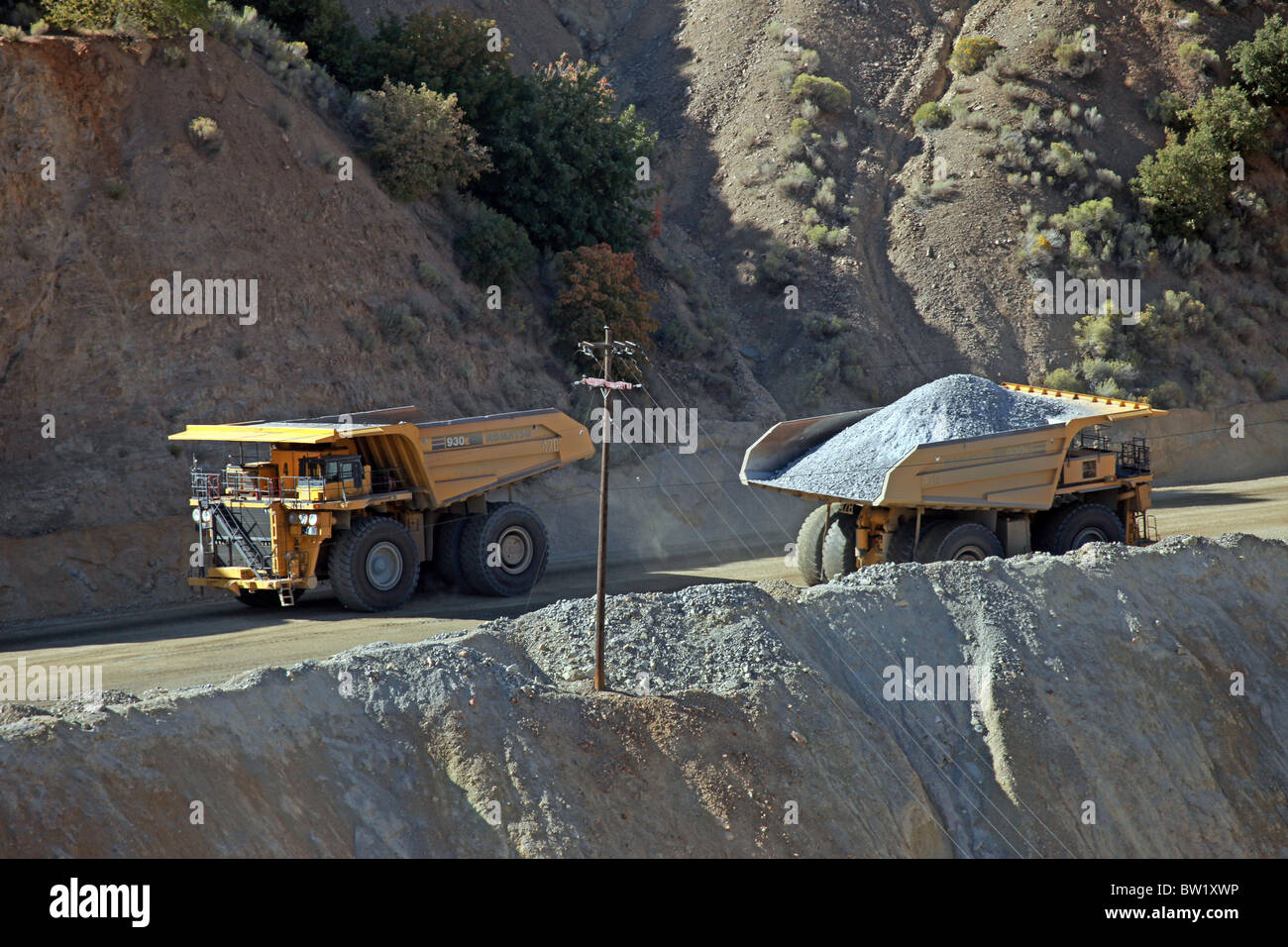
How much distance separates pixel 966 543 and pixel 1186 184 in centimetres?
2201

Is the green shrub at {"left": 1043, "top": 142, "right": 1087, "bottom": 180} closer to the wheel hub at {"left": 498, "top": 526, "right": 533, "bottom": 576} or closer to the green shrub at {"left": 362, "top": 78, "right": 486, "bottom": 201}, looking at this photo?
the green shrub at {"left": 362, "top": 78, "right": 486, "bottom": 201}

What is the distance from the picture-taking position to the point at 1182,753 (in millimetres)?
14289

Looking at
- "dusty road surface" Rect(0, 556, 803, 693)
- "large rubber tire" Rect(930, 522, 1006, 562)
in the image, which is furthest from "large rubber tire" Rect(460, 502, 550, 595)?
"large rubber tire" Rect(930, 522, 1006, 562)

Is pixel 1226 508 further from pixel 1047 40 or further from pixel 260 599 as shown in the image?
pixel 260 599

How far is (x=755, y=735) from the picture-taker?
12.2 m

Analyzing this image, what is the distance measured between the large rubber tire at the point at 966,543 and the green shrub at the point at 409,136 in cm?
1534

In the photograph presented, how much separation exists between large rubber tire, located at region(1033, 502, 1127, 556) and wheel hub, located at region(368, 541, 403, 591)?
9650mm

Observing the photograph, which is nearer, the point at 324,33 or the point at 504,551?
the point at 504,551

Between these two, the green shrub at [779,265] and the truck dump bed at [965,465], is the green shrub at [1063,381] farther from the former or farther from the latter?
the truck dump bed at [965,465]

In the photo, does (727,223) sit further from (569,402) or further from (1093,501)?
(1093,501)

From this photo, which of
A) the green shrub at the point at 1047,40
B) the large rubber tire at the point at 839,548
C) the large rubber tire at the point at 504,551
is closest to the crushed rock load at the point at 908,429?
A: the large rubber tire at the point at 839,548

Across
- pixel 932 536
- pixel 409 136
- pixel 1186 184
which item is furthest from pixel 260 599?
pixel 1186 184

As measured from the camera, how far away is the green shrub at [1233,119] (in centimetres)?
3491
